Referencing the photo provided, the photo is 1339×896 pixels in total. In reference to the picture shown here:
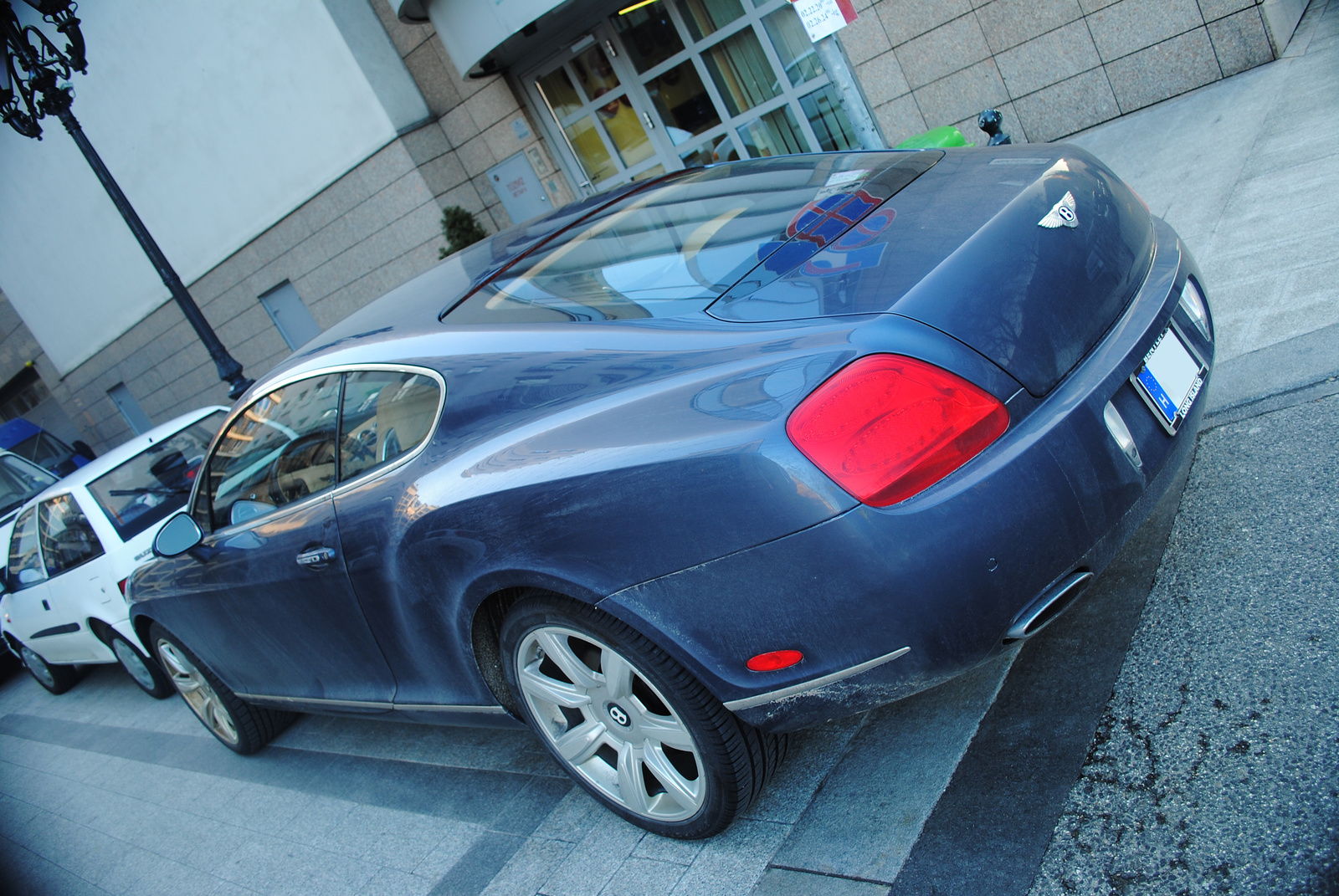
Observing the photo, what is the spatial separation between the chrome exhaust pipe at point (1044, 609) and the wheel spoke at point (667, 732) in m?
0.78

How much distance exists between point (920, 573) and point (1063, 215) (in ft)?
3.47

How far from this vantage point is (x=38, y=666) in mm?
6965

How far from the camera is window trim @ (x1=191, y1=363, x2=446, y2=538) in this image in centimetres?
249

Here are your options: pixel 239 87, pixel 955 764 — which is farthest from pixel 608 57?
pixel 955 764

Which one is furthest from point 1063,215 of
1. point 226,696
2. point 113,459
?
point 113,459

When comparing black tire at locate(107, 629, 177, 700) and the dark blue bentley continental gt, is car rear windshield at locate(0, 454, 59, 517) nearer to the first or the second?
black tire at locate(107, 629, 177, 700)

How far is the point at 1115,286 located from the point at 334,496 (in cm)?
224

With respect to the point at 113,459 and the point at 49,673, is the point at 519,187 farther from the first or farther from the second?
the point at 49,673

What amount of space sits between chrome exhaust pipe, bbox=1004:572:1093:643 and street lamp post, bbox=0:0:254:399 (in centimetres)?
796

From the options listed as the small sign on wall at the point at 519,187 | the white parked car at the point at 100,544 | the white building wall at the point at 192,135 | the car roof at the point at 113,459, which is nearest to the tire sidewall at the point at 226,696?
the white parked car at the point at 100,544

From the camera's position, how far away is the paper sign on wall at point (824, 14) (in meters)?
5.79

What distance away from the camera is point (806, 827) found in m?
2.27

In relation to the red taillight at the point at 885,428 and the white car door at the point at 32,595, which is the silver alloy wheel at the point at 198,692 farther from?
the red taillight at the point at 885,428

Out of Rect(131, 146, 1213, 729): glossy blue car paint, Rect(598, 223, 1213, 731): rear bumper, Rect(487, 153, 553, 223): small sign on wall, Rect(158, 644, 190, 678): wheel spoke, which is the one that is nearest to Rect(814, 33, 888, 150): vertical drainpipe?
Rect(131, 146, 1213, 729): glossy blue car paint
